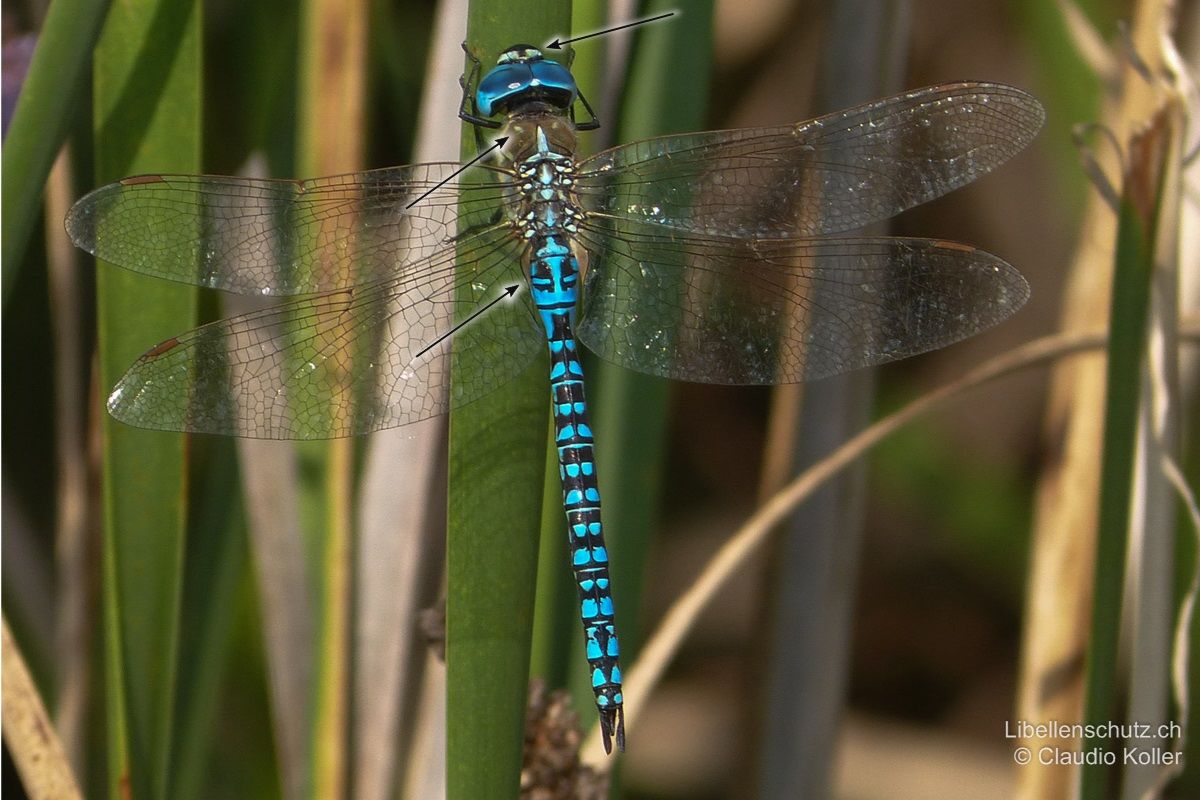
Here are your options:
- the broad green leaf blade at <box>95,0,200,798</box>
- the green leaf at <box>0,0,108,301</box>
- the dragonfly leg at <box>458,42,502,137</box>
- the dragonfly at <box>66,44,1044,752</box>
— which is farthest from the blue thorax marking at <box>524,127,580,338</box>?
the green leaf at <box>0,0,108,301</box>

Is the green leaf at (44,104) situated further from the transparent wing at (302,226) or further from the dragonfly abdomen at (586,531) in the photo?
the dragonfly abdomen at (586,531)

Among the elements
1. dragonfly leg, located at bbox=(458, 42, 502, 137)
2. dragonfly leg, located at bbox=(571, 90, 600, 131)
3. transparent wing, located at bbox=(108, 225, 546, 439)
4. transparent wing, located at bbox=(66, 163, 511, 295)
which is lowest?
transparent wing, located at bbox=(108, 225, 546, 439)

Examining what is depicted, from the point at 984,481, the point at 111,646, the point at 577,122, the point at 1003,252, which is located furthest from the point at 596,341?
the point at 1003,252

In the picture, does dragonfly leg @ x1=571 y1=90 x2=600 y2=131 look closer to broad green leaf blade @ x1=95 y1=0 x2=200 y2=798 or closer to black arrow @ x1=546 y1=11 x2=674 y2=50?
black arrow @ x1=546 y1=11 x2=674 y2=50

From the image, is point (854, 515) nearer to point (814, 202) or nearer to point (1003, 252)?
point (814, 202)

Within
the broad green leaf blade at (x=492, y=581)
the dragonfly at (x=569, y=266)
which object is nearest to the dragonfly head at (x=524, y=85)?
the dragonfly at (x=569, y=266)

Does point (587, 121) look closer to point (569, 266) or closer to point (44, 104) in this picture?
point (569, 266)
